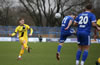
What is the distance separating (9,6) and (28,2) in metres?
6.33

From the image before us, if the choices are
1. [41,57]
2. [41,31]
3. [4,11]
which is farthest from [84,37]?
[4,11]

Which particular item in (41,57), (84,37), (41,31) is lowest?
(41,31)

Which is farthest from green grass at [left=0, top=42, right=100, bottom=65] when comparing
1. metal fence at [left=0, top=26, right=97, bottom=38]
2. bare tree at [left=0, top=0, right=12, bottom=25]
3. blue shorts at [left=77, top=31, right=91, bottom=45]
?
bare tree at [left=0, top=0, right=12, bottom=25]

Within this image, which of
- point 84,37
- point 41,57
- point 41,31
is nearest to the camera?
point 84,37

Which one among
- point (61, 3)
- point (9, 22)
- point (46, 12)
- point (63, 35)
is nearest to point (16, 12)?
point (9, 22)

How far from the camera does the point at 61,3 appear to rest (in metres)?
62.5

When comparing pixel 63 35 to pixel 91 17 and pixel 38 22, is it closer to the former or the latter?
pixel 91 17

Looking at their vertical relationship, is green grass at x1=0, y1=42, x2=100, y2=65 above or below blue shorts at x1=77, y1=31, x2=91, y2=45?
below

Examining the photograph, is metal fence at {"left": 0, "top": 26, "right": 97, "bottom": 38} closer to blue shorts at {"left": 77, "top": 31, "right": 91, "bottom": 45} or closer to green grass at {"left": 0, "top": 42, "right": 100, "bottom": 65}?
green grass at {"left": 0, "top": 42, "right": 100, "bottom": 65}

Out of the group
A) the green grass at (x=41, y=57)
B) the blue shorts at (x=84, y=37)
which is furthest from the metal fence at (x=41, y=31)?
the blue shorts at (x=84, y=37)

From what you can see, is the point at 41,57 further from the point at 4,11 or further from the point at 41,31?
the point at 4,11

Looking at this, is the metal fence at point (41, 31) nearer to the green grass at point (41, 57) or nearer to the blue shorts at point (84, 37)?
the green grass at point (41, 57)

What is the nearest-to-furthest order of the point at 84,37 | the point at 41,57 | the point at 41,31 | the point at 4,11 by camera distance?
the point at 84,37 < the point at 41,57 < the point at 41,31 < the point at 4,11

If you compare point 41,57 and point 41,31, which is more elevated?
point 41,57
